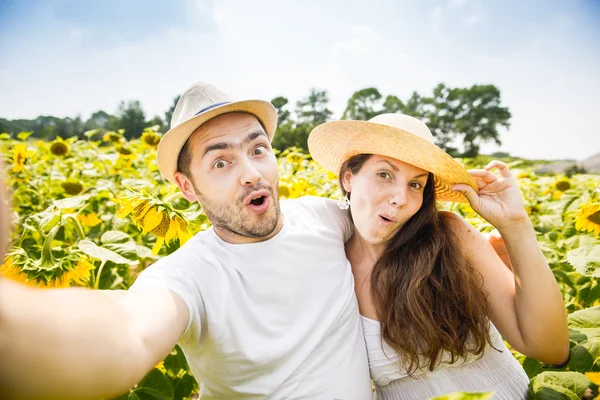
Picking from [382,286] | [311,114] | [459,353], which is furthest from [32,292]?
[311,114]

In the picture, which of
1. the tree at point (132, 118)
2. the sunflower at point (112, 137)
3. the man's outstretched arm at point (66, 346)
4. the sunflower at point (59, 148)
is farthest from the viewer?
the tree at point (132, 118)

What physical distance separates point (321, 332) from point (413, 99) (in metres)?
43.8

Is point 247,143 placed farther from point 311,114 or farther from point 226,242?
point 311,114

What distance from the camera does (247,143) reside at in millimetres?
1283

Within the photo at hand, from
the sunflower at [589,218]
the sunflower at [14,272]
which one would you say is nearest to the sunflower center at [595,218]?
the sunflower at [589,218]

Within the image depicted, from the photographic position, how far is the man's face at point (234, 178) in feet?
4.06

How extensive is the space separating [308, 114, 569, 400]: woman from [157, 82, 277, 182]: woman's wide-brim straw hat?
18.8 inches

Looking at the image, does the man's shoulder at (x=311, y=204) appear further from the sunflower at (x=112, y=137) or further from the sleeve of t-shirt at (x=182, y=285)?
the sunflower at (x=112, y=137)

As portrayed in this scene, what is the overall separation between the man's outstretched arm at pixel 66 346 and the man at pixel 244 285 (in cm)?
11

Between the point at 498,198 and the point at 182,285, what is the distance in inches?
46.5

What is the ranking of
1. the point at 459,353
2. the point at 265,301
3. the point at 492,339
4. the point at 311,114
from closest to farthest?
the point at 265,301 → the point at 459,353 → the point at 492,339 → the point at 311,114

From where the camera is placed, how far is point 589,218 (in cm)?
206

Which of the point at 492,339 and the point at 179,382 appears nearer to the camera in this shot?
the point at 492,339

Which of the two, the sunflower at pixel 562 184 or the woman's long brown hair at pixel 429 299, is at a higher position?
the sunflower at pixel 562 184
